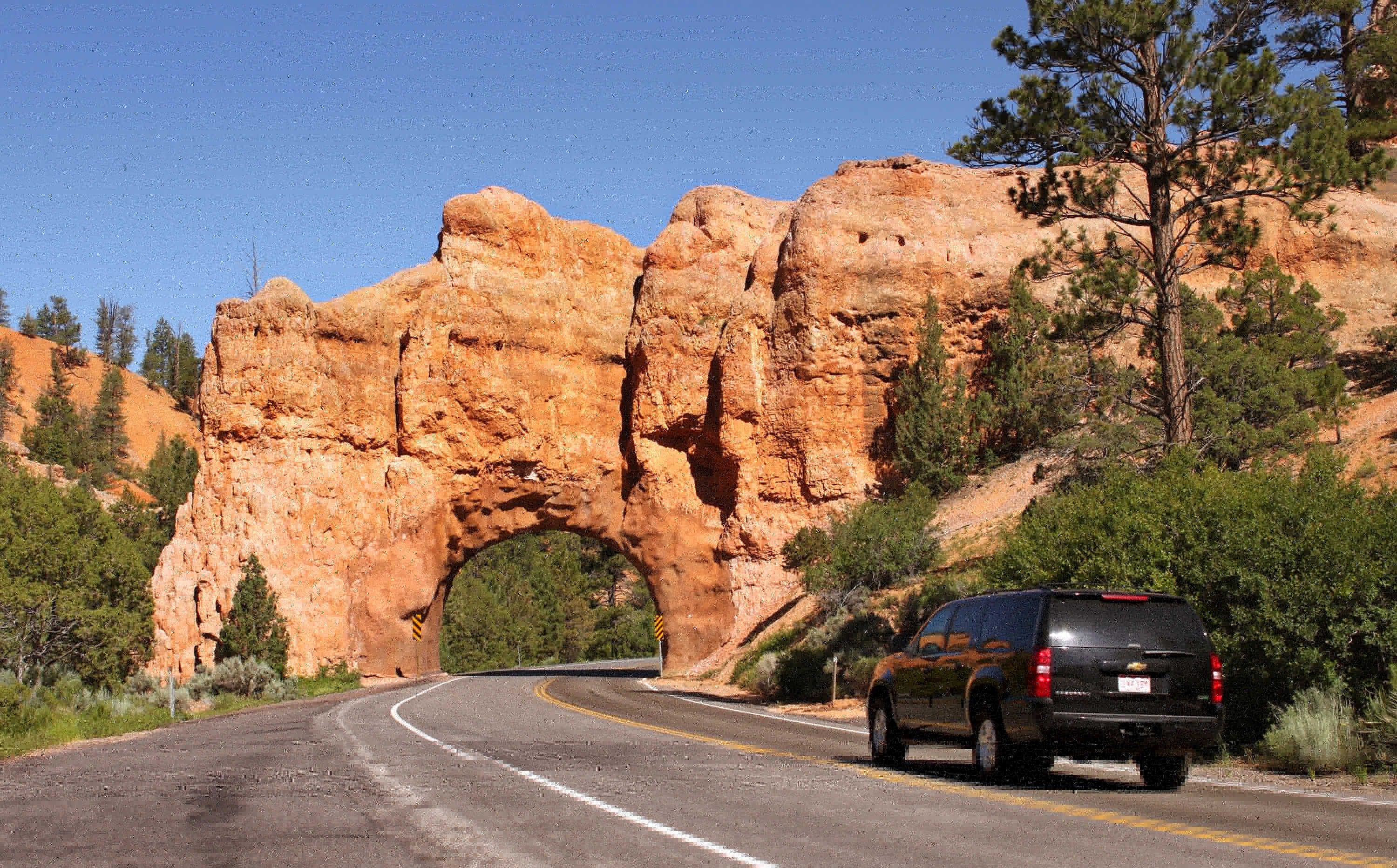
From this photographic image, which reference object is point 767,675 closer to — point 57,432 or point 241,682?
point 241,682

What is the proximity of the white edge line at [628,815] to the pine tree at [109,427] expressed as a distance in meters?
88.1

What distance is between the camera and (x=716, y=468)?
164 ft

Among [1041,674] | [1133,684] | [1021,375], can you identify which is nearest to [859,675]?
[1133,684]

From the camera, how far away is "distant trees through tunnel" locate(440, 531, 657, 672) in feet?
268

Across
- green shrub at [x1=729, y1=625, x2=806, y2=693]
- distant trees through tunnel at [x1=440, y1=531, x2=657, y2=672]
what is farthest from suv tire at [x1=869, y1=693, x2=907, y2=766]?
distant trees through tunnel at [x1=440, y1=531, x2=657, y2=672]

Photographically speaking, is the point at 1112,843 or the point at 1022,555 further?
the point at 1022,555

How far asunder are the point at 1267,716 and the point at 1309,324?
26126 millimetres

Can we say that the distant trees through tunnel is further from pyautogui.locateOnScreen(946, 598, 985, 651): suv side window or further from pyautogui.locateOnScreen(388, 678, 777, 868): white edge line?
pyautogui.locateOnScreen(946, 598, 985, 651): suv side window

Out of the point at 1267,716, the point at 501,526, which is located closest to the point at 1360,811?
the point at 1267,716

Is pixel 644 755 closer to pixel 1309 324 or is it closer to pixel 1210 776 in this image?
pixel 1210 776

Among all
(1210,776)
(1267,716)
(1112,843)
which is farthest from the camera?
(1267,716)

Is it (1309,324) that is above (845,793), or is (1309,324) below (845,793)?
above

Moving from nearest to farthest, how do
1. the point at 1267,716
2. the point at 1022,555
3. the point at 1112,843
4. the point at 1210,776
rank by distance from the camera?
the point at 1112,843
the point at 1210,776
the point at 1267,716
the point at 1022,555

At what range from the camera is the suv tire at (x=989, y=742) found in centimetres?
1209
